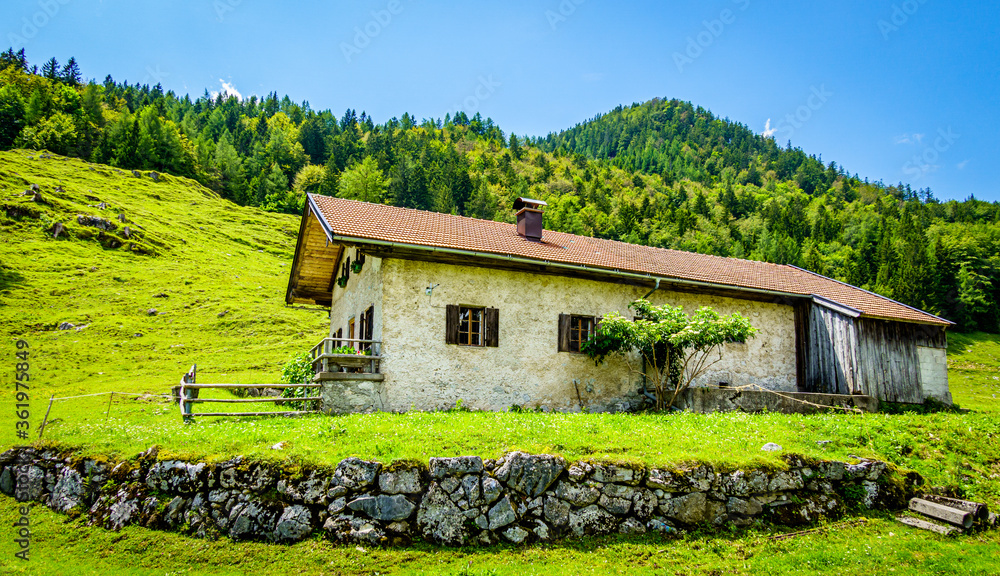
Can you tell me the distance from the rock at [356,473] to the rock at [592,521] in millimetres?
3306

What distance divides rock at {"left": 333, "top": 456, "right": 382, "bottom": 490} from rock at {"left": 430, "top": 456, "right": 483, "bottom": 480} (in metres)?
0.90

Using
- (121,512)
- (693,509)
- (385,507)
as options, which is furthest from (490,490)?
(121,512)

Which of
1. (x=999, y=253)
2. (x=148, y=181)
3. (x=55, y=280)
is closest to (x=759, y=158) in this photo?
(x=999, y=253)

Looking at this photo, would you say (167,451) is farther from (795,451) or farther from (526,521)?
(795,451)

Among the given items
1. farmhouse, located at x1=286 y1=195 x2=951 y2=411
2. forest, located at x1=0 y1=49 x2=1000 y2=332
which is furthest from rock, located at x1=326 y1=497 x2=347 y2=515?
forest, located at x1=0 y1=49 x2=1000 y2=332

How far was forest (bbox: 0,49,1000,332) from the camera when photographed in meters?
74.1

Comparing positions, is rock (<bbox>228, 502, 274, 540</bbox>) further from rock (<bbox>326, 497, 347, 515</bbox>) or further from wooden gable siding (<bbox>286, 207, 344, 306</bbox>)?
wooden gable siding (<bbox>286, 207, 344, 306</bbox>)

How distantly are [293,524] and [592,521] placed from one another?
479cm

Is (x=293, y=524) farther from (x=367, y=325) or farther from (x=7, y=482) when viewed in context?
(x=367, y=325)

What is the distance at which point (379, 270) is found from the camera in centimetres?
1545

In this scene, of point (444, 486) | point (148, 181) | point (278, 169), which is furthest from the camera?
point (278, 169)

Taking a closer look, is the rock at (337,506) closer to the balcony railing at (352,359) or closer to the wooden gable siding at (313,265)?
the balcony railing at (352,359)

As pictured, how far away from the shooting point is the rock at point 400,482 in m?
8.87

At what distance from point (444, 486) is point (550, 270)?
939 cm
